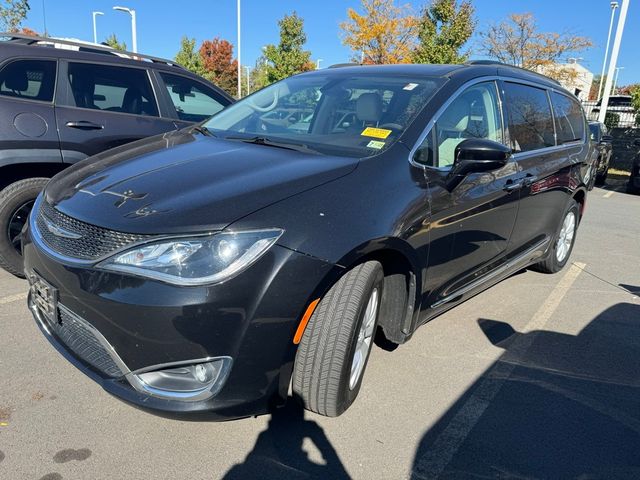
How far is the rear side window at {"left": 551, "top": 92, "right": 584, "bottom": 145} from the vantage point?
14.9 ft

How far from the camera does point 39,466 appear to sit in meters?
2.18

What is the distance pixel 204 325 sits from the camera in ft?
6.39

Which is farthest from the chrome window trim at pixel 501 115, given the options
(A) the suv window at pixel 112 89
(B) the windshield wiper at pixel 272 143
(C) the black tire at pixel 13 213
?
(C) the black tire at pixel 13 213

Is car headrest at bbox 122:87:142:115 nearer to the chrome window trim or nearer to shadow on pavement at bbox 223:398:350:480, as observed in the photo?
the chrome window trim

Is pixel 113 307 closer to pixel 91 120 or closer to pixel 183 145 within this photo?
pixel 183 145

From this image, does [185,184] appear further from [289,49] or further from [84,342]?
[289,49]

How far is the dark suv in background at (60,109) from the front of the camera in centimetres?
380

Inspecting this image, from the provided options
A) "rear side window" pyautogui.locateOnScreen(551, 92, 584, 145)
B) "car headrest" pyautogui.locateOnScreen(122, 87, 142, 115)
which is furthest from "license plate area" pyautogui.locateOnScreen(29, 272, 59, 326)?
"rear side window" pyautogui.locateOnScreen(551, 92, 584, 145)

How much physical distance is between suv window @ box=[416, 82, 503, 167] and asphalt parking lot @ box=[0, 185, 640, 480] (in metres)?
1.31

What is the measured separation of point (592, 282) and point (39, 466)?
4.95 metres

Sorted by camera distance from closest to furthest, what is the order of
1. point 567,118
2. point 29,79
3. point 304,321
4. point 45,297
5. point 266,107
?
point 304,321, point 45,297, point 266,107, point 29,79, point 567,118

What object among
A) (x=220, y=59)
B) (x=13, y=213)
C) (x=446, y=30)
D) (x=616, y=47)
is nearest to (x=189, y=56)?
(x=220, y=59)

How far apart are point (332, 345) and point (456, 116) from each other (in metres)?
1.70

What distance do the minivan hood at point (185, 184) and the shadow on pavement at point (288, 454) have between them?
99 cm
